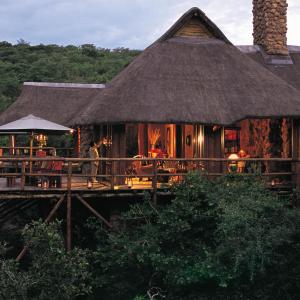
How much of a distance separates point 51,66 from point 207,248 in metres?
34.0

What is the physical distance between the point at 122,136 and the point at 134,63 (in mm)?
2840

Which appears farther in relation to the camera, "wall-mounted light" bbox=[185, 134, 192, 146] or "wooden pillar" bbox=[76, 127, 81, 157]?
"wooden pillar" bbox=[76, 127, 81, 157]

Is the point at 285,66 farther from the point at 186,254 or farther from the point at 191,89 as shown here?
the point at 186,254

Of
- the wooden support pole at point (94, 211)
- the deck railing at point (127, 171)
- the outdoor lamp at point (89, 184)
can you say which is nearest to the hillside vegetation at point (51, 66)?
the deck railing at point (127, 171)

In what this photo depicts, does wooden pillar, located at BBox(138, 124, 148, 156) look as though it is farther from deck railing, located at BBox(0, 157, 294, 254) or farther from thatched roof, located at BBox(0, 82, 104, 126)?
thatched roof, located at BBox(0, 82, 104, 126)

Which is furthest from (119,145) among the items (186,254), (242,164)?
(186,254)

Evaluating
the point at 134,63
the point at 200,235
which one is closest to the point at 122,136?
the point at 134,63

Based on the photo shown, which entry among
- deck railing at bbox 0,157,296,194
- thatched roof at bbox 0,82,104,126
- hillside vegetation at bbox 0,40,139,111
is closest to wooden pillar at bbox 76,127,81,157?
thatched roof at bbox 0,82,104,126

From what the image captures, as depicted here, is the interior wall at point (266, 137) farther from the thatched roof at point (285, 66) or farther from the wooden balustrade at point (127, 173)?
the thatched roof at point (285, 66)

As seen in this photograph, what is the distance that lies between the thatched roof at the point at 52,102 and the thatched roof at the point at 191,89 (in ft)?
13.5

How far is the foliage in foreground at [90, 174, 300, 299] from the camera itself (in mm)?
11430

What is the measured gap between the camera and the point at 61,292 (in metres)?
10.7

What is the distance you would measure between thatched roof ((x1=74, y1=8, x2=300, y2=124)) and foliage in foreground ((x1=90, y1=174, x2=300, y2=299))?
8.41 feet

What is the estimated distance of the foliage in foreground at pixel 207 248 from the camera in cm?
1143
